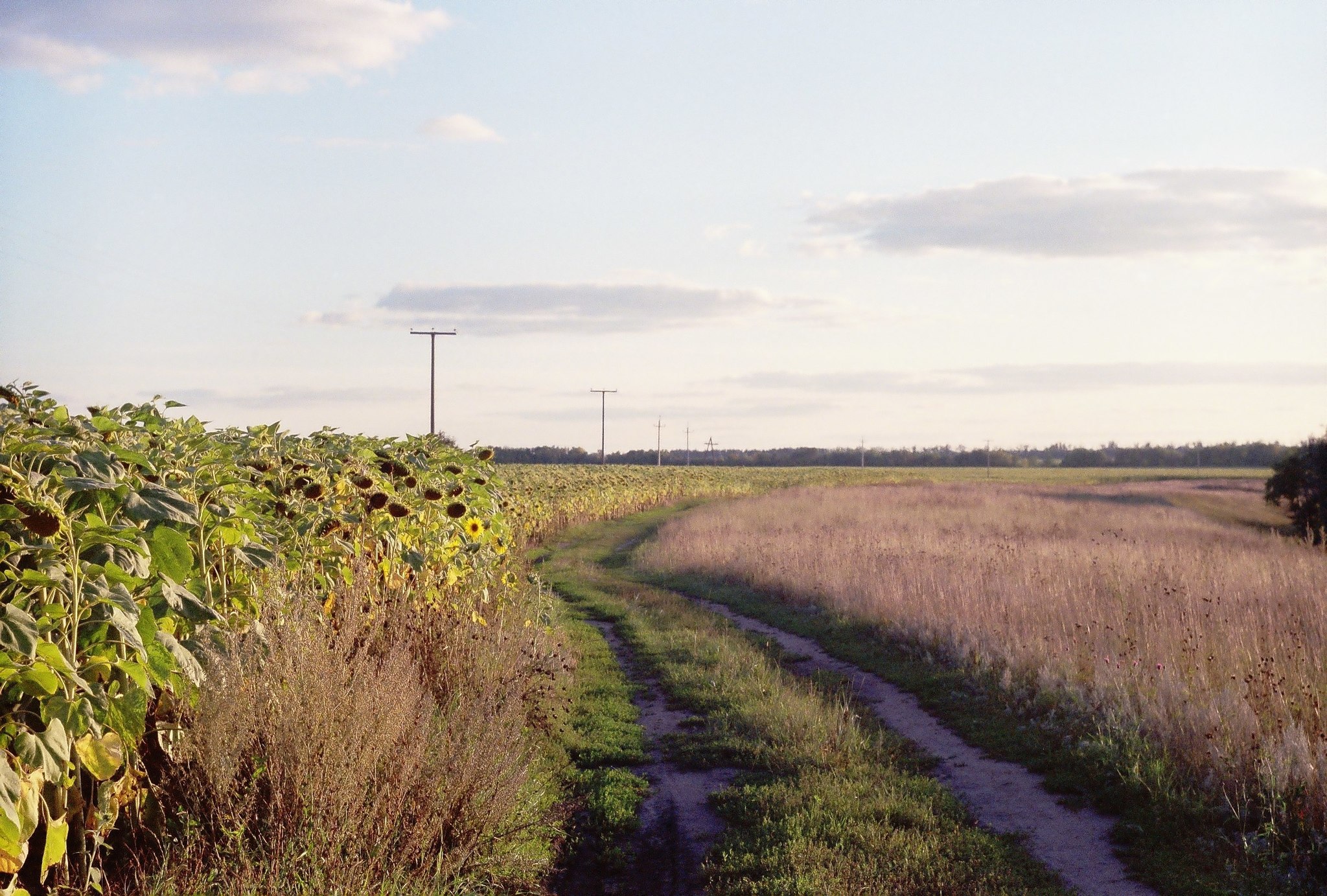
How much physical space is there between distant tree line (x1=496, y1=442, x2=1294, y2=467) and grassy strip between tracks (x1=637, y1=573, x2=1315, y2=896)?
92.1 meters

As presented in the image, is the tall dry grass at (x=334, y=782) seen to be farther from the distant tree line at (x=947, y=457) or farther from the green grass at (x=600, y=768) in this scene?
the distant tree line at (x=947, y=457)

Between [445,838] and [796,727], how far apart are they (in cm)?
349

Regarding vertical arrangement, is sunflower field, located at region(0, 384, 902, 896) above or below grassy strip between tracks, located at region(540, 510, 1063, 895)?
above

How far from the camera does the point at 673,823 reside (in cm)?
643

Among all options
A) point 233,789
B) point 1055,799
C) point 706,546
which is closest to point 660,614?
point 706,546

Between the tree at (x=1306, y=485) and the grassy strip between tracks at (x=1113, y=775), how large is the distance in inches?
777

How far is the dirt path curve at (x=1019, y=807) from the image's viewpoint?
5.80 meters

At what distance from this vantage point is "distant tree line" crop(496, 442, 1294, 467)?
11550 centimetres

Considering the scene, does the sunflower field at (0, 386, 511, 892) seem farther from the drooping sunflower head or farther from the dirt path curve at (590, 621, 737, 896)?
the dirt path curve at (590, 621, 737, 896)

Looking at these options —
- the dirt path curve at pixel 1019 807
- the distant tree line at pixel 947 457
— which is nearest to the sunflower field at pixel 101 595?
the dirt path curve at pixel 1019 807

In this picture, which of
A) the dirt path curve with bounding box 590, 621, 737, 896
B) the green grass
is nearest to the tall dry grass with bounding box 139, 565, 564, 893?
the green grass

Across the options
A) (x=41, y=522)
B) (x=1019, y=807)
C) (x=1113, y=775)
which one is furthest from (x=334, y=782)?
(x=1113, y=775)

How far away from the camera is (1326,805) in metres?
5.89

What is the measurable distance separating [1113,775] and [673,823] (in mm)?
3130
